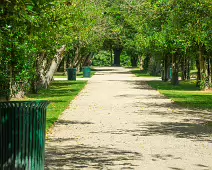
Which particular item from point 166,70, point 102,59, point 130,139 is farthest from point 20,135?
point 102,59

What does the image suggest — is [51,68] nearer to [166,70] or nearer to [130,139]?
[166,70]

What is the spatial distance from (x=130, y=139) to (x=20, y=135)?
5723mm

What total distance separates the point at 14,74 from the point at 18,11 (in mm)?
13856

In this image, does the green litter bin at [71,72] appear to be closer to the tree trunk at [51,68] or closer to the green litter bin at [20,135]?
the tree trunk at [51,68]

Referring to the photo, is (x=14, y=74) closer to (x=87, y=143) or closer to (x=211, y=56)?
(x=87, y=143)

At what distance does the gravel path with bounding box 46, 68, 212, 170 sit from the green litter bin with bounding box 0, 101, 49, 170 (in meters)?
1.77

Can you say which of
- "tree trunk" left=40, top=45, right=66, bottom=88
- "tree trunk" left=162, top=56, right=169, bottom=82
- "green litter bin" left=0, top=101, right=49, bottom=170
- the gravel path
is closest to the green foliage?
"tree trunk" left=162, top=56, right=169, bottom=82

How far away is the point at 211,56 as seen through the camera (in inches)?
1303

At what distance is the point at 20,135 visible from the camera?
779 centimetres

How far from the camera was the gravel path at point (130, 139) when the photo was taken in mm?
10242

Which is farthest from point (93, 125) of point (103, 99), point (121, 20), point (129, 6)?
point (121, 20)

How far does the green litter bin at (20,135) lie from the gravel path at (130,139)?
1.77m

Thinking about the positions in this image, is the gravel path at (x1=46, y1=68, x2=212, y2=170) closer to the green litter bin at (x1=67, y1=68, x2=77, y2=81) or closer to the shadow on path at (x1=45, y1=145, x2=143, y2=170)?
the shadow on path at (x1=45, y1=145, x2=143, y2=170)

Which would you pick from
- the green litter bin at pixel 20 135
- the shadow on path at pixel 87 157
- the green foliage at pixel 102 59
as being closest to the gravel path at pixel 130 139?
the shadow on path at pixel 87 157
